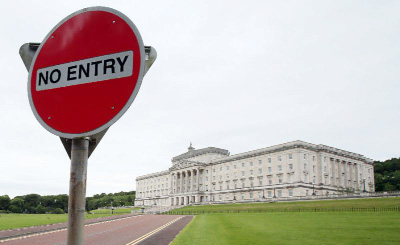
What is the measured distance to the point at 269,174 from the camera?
356 ft

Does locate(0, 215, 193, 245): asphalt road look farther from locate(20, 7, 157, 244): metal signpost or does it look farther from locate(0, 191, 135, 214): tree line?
locate(0, 191, 135, 214): tree line

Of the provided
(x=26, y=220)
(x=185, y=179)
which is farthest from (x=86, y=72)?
(x=185, y=179)

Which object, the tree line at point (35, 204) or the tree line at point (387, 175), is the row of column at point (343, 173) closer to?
the tree line at point (387, 175)

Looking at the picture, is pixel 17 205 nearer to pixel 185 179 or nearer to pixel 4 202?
pixel 4 202

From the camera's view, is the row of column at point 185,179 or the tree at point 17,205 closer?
the tree at point 17,205

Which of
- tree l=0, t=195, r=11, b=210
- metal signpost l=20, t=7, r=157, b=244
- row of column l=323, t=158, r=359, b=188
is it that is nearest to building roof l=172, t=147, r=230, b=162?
row of column l=323, t=158, r=359, b=188

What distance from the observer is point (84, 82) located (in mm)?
2408

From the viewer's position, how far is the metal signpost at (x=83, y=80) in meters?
2.28

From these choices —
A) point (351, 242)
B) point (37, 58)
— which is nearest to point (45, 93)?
point (37, 58)

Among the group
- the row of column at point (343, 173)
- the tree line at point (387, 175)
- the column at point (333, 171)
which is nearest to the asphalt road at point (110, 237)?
the column at point (333, 171)

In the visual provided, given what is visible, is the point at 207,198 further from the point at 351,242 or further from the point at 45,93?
the point at 45,93

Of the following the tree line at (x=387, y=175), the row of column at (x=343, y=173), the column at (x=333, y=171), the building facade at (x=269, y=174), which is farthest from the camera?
the tree line at (x=387, y=175)

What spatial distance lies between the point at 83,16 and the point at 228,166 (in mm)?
124076

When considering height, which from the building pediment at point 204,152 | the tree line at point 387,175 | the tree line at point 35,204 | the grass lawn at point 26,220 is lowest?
the tree line at point 35,204
